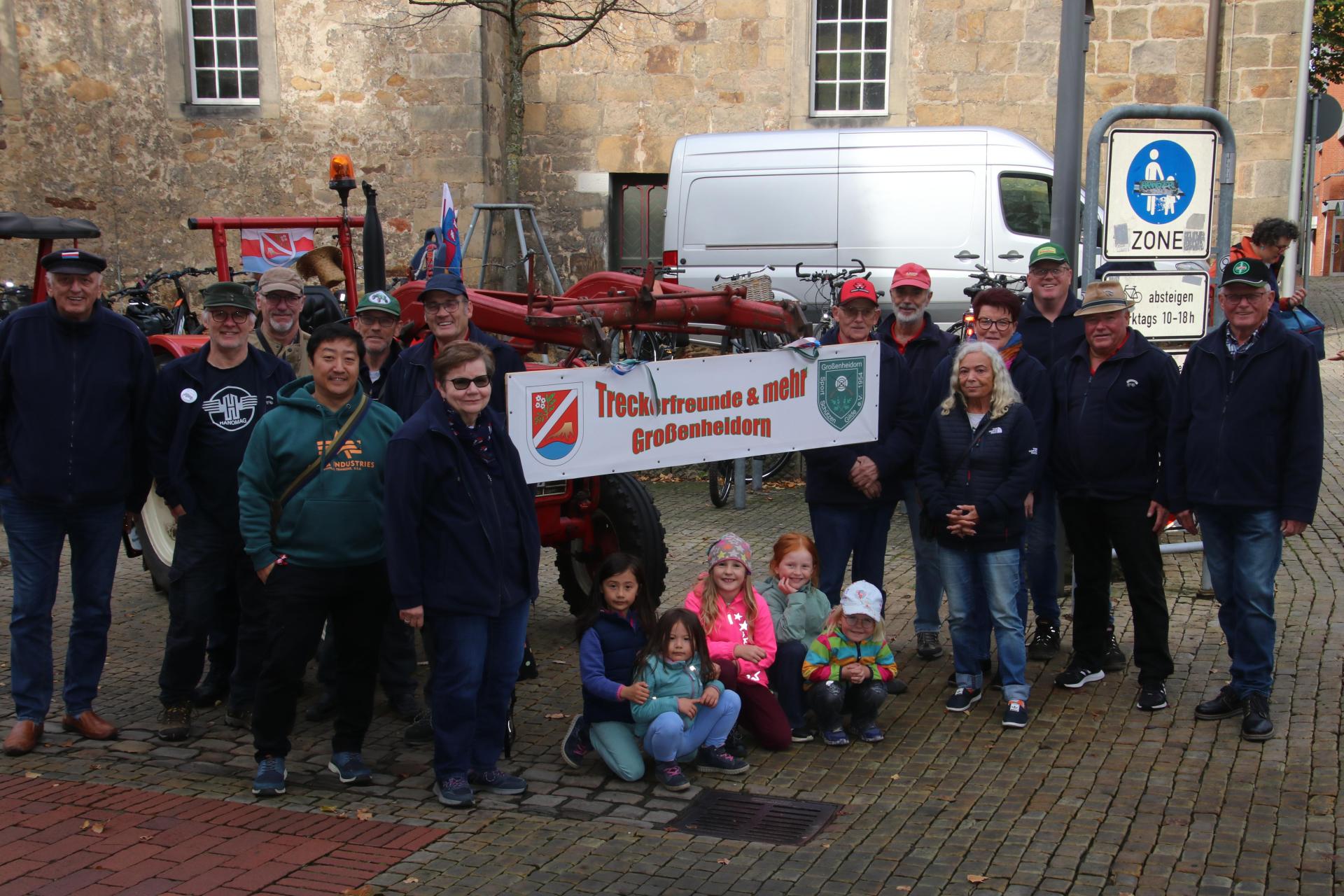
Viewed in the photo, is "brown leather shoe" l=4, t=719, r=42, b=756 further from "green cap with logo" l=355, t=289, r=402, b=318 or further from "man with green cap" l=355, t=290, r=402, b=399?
"green cap with logo" l=355, t=289, r=402, b=318

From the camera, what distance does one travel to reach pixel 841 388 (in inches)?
248

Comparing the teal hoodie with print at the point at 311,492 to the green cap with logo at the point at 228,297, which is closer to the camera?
the teal hoodie with print at the point at 311,492

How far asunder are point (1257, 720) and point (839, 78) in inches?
523

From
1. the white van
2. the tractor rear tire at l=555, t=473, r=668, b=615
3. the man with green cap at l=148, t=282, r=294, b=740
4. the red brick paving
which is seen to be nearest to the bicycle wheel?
the white van

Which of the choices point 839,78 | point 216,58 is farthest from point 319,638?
point 216,58

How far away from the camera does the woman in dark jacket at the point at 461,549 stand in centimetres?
471

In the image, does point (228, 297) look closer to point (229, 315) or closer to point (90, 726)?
point (229, 315)

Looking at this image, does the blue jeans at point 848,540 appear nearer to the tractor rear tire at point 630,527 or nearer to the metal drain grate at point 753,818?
the tractor rear tire at point 630,527

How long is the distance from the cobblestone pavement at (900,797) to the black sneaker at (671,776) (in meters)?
0.05

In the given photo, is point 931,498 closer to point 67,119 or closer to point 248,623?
point 248,623

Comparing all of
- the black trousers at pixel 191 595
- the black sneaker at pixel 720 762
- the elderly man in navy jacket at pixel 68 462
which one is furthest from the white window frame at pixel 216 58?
the black sneaker at pixel 720 762

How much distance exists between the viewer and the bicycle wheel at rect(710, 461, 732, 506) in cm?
1061

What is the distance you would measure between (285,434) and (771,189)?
30.9 feet

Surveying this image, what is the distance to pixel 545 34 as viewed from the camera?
17.6 metres
